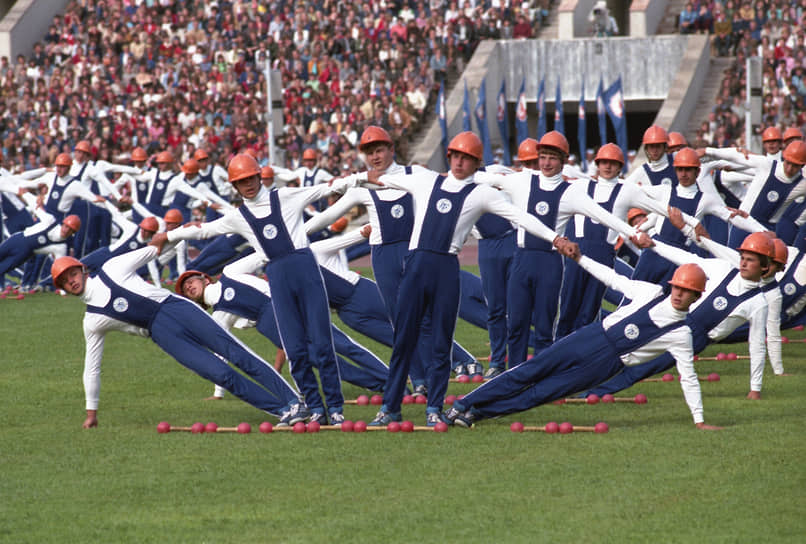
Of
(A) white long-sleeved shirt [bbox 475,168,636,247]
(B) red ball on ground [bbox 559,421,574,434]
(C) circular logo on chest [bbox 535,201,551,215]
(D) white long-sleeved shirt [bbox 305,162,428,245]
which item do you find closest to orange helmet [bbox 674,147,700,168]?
(A) white long-sleeved shirt [bbox 475,168,636,247]

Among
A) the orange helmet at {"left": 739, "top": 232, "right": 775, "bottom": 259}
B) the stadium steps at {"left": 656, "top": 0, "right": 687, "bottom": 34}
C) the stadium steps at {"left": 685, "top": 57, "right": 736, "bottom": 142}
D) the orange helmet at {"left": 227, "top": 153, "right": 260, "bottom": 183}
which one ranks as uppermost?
the orange helmet at {"left": 227, "top": 153, "right": 260, "bottom": 183}

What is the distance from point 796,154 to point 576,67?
21668mm

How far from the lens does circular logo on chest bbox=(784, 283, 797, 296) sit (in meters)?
13.7

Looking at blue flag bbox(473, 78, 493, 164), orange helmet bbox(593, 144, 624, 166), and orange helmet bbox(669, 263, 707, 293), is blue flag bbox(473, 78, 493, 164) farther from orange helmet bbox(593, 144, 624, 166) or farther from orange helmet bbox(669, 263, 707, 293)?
orange helmet bbox(669, 263, 707, 293)

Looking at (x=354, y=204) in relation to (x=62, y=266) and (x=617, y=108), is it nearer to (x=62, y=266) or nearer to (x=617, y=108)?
(x=62, y=266)

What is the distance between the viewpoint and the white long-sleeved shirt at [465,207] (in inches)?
370

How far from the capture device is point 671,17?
3644cm

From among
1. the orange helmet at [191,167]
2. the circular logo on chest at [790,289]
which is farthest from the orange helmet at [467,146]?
the orange helmet at [191,167]

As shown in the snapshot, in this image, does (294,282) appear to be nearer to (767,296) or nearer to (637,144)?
(767,296)

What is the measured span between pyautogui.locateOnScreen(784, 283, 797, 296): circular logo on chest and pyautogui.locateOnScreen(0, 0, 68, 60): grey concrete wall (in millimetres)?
30954

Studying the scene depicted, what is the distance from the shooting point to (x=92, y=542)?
6777mm

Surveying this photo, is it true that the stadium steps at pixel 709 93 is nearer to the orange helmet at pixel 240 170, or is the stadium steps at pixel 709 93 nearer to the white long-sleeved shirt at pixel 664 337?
the white long-sleeved shirt at pixel 664 337

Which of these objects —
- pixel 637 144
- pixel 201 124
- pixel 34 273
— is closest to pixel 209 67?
pixel 201 124

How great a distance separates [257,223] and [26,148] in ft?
85.7
